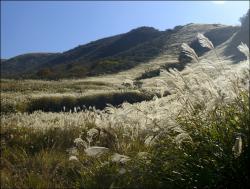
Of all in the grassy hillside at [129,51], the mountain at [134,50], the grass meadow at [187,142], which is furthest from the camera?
the mountain at [134,50]

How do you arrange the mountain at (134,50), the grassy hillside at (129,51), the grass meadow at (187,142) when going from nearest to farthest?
the grass meadow at (187,142) → the grassy hillside at (129,51) → the mountain at (134,50)

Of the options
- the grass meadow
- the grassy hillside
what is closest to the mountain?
the grassy hillside

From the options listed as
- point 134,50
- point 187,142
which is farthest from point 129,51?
point 187,142

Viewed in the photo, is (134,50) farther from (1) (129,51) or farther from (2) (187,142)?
(2) (187,142)

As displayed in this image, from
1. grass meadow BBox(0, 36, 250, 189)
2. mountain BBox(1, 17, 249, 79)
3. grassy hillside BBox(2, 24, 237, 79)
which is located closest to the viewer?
grass meadow BBox(0, 36, 250, 189)

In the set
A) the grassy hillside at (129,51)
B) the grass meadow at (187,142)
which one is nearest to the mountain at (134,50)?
the grassy hillside at (129,51)

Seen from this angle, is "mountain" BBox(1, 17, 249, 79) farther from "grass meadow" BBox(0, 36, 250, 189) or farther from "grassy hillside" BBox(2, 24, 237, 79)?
"grass meadow" BBox(0, 36, 250, 189)

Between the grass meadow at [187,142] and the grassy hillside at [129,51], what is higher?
the grassy hillside at [129,51]

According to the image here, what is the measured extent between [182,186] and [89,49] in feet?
602

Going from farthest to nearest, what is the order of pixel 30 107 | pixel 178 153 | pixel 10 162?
pixel 30 107, pixel 10 162, pixel 178 153

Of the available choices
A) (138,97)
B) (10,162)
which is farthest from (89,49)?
(10,162)

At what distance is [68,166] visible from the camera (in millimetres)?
9305

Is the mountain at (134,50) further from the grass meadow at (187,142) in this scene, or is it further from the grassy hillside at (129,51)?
the grass meadow at (187,142)

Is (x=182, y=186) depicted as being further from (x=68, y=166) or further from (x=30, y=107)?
(x=30, y=107)
